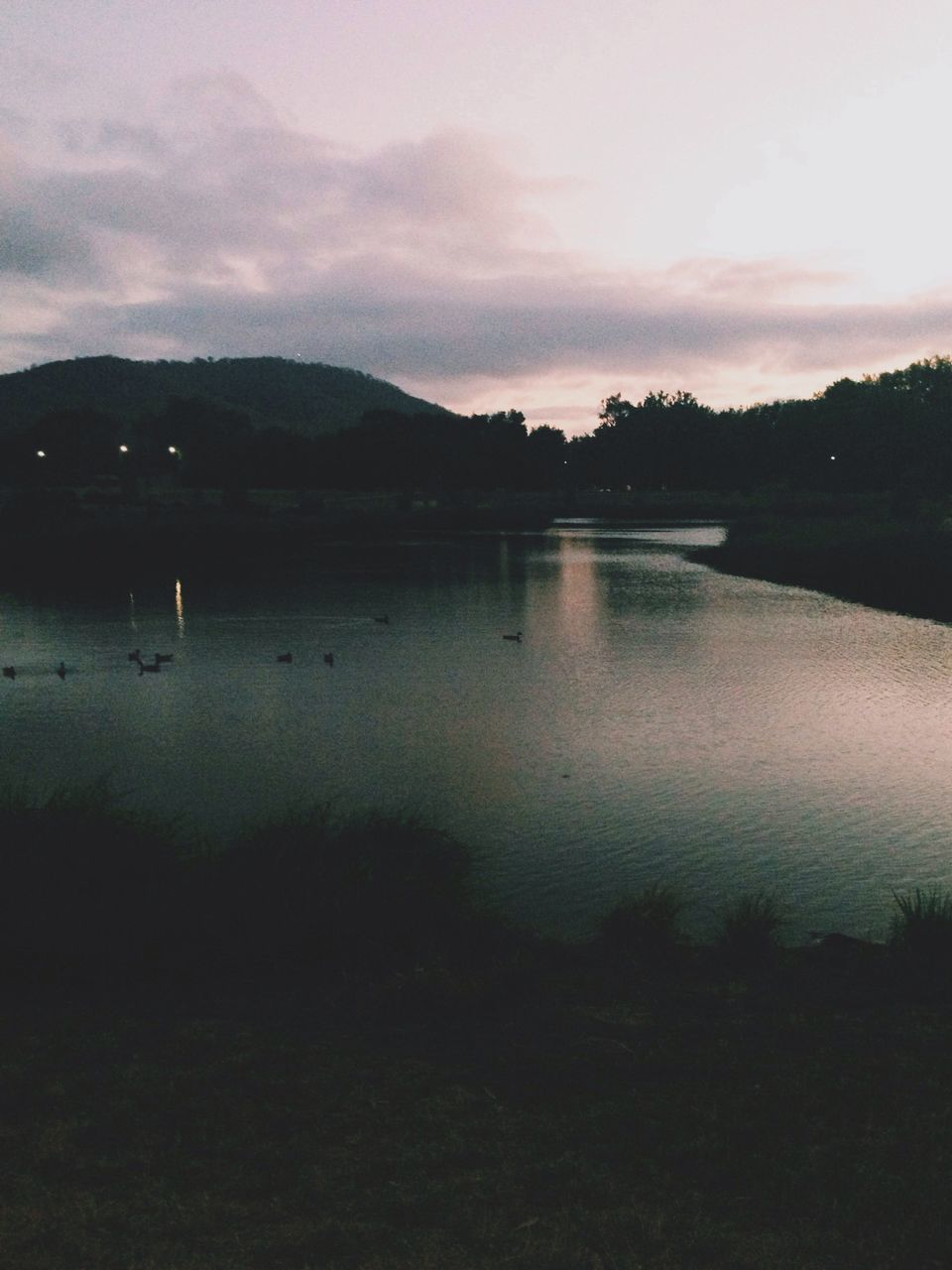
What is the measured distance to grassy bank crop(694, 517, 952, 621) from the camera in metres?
70.9

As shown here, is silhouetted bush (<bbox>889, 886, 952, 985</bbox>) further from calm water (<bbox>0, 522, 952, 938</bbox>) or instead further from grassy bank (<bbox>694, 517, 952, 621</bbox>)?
grassy bank (<bbox>694, 517, 952, 621</bbox>)

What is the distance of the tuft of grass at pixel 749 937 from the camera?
13992mm

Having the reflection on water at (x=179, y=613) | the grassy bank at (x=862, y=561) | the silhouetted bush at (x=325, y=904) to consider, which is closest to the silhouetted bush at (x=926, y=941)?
the silhouetted bush at (x=325, y=904)

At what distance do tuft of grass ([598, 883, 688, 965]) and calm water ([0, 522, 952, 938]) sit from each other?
146 cm

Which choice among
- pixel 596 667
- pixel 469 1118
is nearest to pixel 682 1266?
pixel 469 1118

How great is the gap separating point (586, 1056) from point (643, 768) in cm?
1707

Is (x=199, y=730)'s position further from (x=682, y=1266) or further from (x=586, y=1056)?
(x=682, y=1266)

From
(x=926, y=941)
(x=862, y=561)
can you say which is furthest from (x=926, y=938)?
(x=862, y=561)

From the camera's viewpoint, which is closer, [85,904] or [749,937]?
[85,904]

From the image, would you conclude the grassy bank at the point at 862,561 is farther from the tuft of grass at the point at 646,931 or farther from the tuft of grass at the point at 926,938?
the tuft of grass at the point at 646,931

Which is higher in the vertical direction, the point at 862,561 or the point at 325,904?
the point at 862,561

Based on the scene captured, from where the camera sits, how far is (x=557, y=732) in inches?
1267

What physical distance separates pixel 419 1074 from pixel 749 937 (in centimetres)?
593

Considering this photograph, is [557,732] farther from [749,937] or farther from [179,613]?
[179,613]
